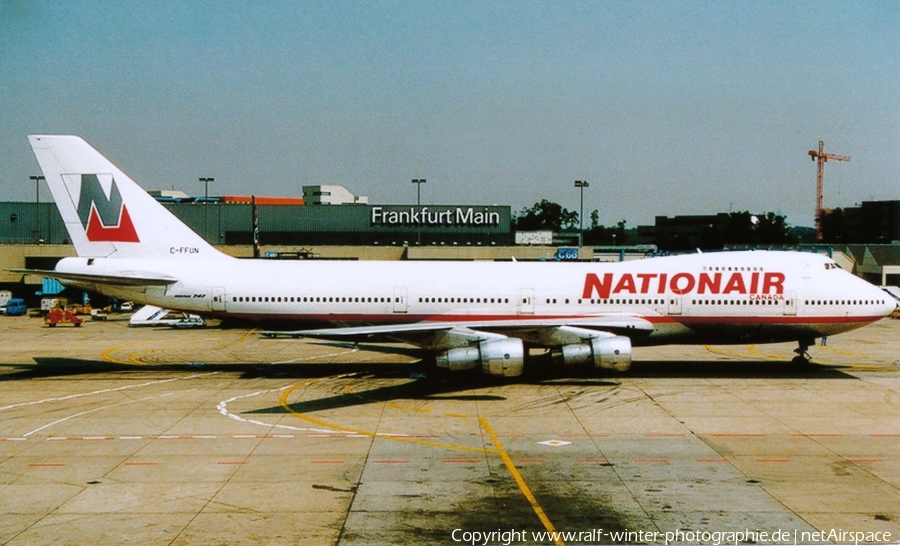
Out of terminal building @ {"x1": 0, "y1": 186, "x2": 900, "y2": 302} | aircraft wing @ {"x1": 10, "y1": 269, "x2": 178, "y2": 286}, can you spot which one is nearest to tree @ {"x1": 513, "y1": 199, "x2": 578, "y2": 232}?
terminal building @ {"x1": 0, "y1": 186, "x2": 900, "y2": 302}

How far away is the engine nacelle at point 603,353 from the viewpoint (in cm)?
2897

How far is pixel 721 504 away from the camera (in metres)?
15.8

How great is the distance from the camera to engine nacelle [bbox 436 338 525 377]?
28188mm

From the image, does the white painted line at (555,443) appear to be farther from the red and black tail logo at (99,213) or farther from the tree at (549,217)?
the tree at (549,217)

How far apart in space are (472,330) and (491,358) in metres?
1.84

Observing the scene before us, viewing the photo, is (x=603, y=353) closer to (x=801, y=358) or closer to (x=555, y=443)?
(x=555, y=443)

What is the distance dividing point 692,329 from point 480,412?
1174cm

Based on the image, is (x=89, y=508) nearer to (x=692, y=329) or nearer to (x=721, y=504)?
(x=721, y=504)

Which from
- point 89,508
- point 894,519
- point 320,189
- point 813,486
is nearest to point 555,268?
point 813,486

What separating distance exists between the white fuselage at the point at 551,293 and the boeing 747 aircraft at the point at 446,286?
4cm

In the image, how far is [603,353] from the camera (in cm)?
2900

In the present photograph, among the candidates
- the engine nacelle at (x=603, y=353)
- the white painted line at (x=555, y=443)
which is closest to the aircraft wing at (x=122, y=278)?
the engine nacelle at (x=603, y=353)

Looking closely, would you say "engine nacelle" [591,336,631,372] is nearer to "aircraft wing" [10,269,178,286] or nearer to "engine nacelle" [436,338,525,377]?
"engine nacelle" [436,338,525,377]

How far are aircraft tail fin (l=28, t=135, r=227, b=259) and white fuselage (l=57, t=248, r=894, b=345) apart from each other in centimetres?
80
